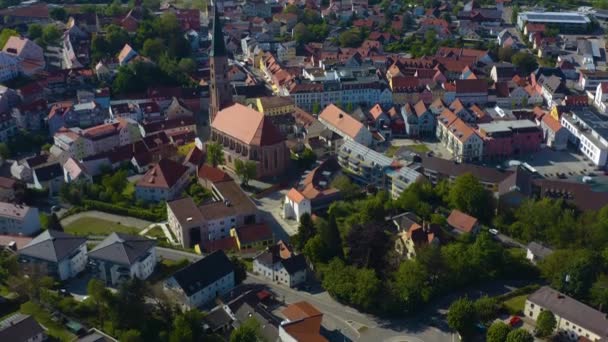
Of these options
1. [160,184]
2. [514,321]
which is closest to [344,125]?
[160,184]

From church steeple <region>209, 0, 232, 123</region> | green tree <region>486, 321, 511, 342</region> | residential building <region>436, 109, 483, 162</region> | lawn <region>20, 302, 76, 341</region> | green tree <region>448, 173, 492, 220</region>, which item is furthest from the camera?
church steeple <region>209, 0, 232, 123</region>

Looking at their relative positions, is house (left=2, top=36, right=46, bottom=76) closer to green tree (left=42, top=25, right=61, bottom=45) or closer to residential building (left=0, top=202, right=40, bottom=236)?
green tree (left=42, top=25, right=61, bottom=45)

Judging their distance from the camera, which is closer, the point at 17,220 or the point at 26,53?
the point at 17,220

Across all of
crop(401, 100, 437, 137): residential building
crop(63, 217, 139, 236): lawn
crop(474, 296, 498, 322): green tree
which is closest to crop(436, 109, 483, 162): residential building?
crop(401, 100, 437, 137): residential building

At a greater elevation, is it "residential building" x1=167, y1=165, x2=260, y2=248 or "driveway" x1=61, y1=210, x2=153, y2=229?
"residential building" x1=167, y1=165, x2=260, y2=248

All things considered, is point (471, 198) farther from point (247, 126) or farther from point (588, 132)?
point (588, 132)

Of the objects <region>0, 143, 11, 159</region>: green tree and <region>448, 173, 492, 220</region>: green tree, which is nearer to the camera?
<region>448, 173, 492, 220</region>: green tree

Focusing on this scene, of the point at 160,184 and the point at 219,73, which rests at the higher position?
the point at 219,73
